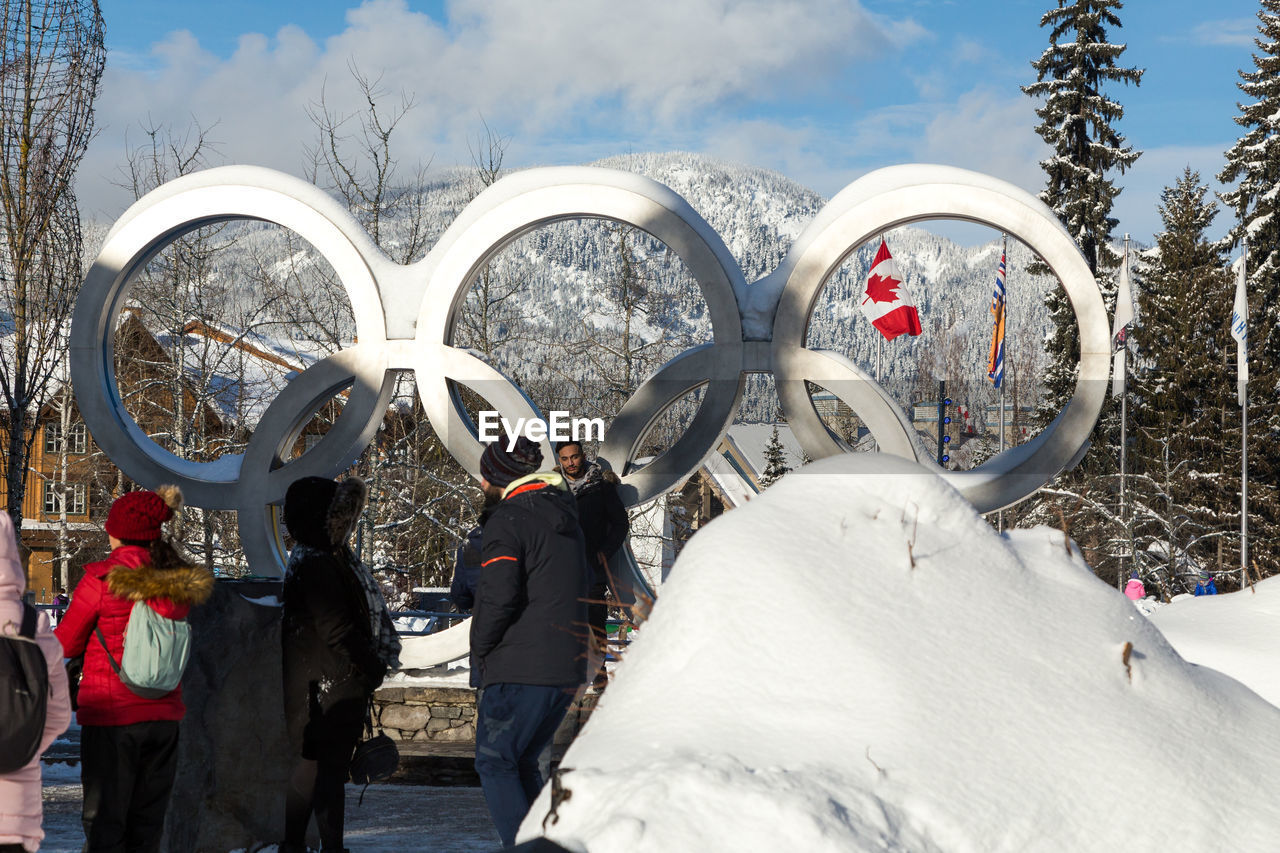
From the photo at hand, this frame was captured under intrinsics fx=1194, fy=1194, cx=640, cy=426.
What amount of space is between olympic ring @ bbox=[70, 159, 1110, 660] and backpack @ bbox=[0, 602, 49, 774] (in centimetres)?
570

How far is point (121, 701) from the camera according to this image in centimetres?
389

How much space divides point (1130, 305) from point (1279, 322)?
432 inches

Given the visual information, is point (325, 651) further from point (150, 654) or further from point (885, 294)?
point (885, 294)

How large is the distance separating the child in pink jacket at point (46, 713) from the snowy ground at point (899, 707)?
1664 millimetres

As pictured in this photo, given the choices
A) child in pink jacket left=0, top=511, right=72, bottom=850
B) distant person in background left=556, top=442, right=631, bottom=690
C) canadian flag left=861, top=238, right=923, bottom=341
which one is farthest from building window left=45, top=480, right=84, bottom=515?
child in pink jacket left=0, top=511, right=72, bottom=850

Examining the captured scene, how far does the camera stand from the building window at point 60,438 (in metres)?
27.9

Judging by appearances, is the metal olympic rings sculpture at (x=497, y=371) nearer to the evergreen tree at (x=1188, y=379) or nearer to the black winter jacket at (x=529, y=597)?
the black winter jacket at (x=529, y=597)

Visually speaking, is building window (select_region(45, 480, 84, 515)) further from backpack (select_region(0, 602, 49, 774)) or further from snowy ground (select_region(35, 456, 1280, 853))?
snowy ground (select_region(35, 456, 1280, 853))

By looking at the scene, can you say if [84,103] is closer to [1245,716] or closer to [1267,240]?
[1245,716]

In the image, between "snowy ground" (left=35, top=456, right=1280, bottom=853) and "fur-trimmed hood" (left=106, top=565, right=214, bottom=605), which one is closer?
"snowy ground" (left=35, top=456, right=1280, bottom=853)

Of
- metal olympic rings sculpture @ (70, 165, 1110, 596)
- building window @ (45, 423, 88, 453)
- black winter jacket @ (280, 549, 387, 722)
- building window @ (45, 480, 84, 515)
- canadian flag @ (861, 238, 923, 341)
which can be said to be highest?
canadian flag @ (861, 238, 923, 341)

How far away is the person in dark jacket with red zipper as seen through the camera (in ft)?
13.4

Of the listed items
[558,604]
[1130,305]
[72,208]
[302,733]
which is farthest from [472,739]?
[1130,305]

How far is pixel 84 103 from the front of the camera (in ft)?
45.6
